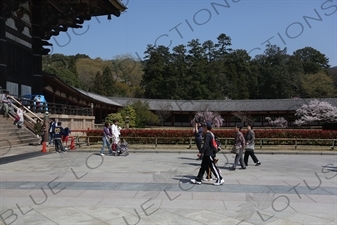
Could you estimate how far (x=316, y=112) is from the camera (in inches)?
1833

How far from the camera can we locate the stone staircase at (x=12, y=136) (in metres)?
16.5

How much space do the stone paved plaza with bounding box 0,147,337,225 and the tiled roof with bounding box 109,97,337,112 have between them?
41477mm

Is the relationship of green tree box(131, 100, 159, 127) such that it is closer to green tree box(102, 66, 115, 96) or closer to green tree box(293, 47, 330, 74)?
green tree box(102, 66, 115, 96)

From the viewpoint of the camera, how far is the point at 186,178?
30.8 ft

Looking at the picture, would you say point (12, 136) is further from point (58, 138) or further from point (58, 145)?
point (58, 138)

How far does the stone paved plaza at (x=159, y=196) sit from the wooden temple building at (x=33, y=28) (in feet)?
46.6

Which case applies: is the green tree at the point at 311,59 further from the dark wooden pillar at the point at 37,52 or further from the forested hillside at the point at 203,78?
the dark wooden pillar at the point at 37,52

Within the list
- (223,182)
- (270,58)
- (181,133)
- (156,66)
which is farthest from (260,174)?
(270,58)

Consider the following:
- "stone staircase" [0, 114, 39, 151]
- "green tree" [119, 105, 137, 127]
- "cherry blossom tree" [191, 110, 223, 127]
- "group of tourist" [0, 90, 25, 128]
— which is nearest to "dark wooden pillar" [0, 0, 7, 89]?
"group of tourist" [0, 90, 25, 128]

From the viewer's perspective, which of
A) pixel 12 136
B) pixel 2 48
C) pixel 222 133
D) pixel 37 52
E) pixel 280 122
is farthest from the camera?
pixel 280 122

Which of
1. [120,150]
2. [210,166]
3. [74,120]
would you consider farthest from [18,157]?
[74,120]

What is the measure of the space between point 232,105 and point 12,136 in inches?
1649

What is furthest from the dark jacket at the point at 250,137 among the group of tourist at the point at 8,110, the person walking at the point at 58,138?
the group of tourist at the point at 8,110

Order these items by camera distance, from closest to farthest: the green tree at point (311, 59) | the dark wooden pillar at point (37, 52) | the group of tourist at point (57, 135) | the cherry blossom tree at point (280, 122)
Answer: the group of tourist at point (57, 135), the dark wooden pillar at point (37, 52), the cherry blossom tree at point (280, 122), the green tree at point (311, 59)
